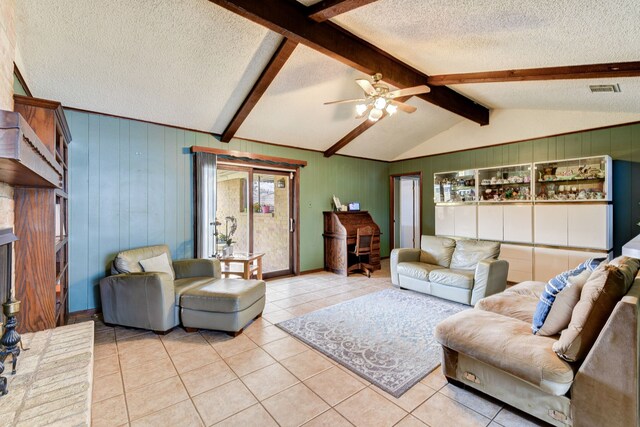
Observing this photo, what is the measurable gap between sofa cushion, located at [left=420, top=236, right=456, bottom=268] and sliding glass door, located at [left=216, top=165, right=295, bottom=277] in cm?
247

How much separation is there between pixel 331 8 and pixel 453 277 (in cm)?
349

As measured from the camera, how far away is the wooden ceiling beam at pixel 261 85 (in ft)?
9.80

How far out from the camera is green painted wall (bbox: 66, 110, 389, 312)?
364 cm

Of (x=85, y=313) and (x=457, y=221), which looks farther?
(x=457, y=221)

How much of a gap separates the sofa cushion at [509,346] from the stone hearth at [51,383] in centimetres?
228

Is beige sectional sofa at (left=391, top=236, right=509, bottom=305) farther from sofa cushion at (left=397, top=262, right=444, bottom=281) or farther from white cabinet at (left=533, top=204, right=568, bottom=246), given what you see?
white cabinet at (left=533, top=204, right=568, bottom=246)

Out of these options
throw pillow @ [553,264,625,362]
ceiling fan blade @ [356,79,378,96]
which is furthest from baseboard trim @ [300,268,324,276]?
throw pillow @ [553,264,625,362]

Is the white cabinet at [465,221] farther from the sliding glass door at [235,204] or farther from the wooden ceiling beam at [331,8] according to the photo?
the wooden ceiling beam at [331,8]

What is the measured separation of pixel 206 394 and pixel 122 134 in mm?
3488

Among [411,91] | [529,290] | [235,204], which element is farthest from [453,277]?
[235,204]

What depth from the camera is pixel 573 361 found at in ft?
5.47

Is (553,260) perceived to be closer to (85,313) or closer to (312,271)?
(312,271)

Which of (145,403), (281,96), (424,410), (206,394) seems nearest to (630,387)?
(424,410)

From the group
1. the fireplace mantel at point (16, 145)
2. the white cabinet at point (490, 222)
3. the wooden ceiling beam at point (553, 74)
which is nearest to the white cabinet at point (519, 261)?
the white cabinet at point (490, 222)
